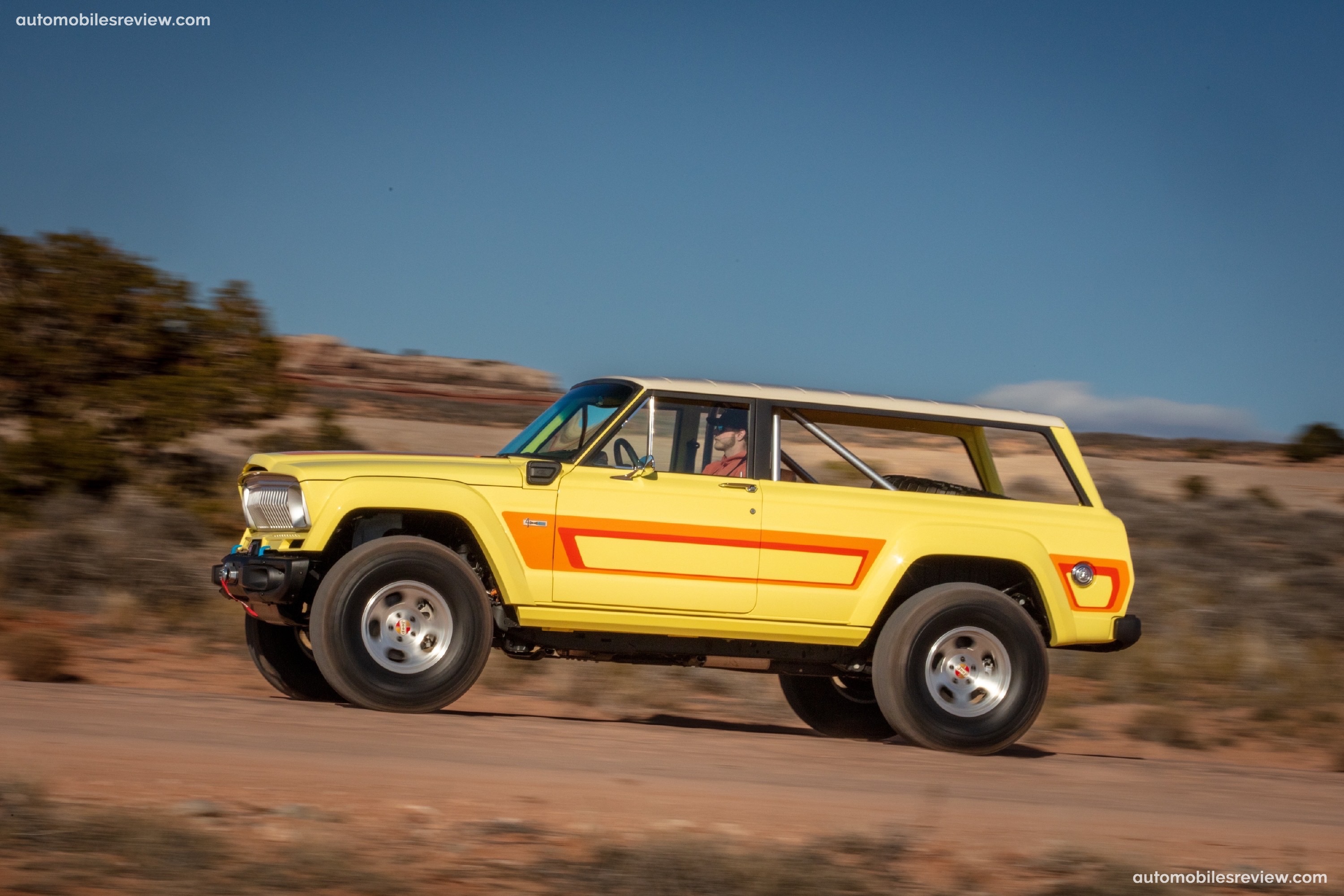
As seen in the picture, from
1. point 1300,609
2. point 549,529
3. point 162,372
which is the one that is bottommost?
point 1300,609

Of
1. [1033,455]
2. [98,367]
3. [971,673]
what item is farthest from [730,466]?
[98,367]

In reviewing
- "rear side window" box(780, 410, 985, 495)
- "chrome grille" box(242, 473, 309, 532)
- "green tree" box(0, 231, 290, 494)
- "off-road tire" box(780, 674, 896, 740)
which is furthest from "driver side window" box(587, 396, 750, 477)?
"green tree" box(0, 231, 290, 494)

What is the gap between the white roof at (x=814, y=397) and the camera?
7738 mm

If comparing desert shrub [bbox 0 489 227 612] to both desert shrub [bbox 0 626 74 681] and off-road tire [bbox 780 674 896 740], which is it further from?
off-road tire [bbox 780 674 896 740]

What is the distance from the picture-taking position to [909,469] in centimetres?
1157

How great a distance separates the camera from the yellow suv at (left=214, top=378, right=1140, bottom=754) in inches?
283

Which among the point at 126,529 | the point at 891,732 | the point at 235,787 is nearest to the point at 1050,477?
the point at 891,732

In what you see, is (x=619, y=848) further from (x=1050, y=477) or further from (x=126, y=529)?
(x=126, y=529)

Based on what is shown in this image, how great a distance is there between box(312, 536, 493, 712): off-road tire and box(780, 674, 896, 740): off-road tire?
2.74m

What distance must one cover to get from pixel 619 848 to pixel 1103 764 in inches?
171

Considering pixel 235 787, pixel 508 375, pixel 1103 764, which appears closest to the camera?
pixel 235 787

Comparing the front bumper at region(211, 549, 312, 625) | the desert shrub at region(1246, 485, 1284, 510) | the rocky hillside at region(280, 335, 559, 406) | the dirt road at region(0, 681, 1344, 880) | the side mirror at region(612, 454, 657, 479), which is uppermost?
the rocky hillside at region(280, 335, 559, 406)

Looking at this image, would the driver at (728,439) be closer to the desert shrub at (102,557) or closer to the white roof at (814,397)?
the white roof at (814,397)

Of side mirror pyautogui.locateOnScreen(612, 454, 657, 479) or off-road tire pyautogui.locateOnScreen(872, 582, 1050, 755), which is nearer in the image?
side mirror pyautogui.locateOnScreen(612, 454, 657, 479)
